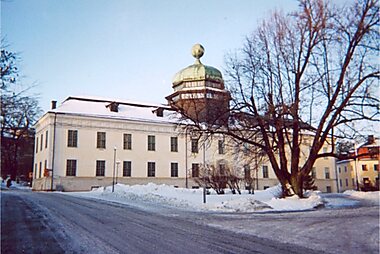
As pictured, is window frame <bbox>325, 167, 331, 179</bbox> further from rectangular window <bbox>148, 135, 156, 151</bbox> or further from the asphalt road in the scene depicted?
the asphalt road

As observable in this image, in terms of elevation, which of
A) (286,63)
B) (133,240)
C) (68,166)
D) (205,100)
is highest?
(286,63)

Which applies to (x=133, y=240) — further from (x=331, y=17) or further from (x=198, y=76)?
(x=198, y=76)

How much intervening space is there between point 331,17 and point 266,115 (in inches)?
257

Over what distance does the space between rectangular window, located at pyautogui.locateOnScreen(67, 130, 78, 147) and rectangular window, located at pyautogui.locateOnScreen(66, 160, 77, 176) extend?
1.93 meters

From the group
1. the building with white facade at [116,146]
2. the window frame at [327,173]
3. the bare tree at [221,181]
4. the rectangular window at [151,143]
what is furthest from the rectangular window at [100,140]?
the window frame at [327,173]

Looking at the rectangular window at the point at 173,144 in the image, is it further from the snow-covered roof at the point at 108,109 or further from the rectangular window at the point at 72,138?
the rectangular window at the point at 72,138

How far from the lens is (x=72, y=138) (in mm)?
42344

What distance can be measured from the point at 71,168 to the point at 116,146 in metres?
5.90

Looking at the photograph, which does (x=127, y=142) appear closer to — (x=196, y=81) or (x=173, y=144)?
(x=173, y=144)

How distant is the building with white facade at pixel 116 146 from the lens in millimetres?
41291

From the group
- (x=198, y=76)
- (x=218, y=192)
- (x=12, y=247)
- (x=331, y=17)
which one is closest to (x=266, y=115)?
(x=331, y=17)

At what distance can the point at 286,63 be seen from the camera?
21625mm

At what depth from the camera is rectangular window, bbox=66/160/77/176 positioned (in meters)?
41.4

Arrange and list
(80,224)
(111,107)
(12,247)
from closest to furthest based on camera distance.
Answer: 1. (12,247)
2. (80,224)
3. (111,107)
